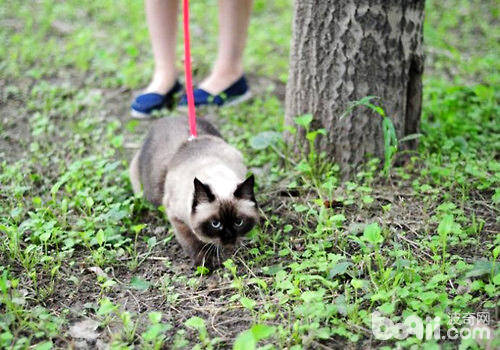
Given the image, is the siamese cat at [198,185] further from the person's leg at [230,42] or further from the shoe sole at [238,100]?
the person's leg at [230,42]

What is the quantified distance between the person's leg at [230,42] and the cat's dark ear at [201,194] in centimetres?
192

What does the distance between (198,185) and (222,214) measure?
0.20 m

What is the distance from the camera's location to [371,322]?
2.49m

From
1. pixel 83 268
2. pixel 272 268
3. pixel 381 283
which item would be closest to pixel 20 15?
pixel 83 268

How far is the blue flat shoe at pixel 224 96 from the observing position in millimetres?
4711

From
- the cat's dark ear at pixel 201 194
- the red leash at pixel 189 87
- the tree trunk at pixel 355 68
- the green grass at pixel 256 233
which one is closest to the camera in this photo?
the green grass at pixel 256 233

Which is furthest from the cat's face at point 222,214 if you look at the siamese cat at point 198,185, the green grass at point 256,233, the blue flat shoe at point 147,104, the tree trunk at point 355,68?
the blue flat shoe at point 147,104

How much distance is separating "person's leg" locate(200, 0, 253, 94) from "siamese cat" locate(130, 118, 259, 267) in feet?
3.21

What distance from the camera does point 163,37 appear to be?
4504mm

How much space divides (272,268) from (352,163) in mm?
1034

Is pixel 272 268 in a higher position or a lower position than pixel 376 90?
lower

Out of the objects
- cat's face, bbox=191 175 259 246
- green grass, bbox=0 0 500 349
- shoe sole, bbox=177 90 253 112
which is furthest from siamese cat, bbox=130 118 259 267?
shoe sole, bbox=177 90 253 112

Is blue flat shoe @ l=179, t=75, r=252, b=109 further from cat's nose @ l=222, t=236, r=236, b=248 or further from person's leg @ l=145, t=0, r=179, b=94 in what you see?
cat's nose @ l=222, t=236, r=236, b=248

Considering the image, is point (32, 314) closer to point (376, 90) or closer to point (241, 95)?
point (376, 90)
